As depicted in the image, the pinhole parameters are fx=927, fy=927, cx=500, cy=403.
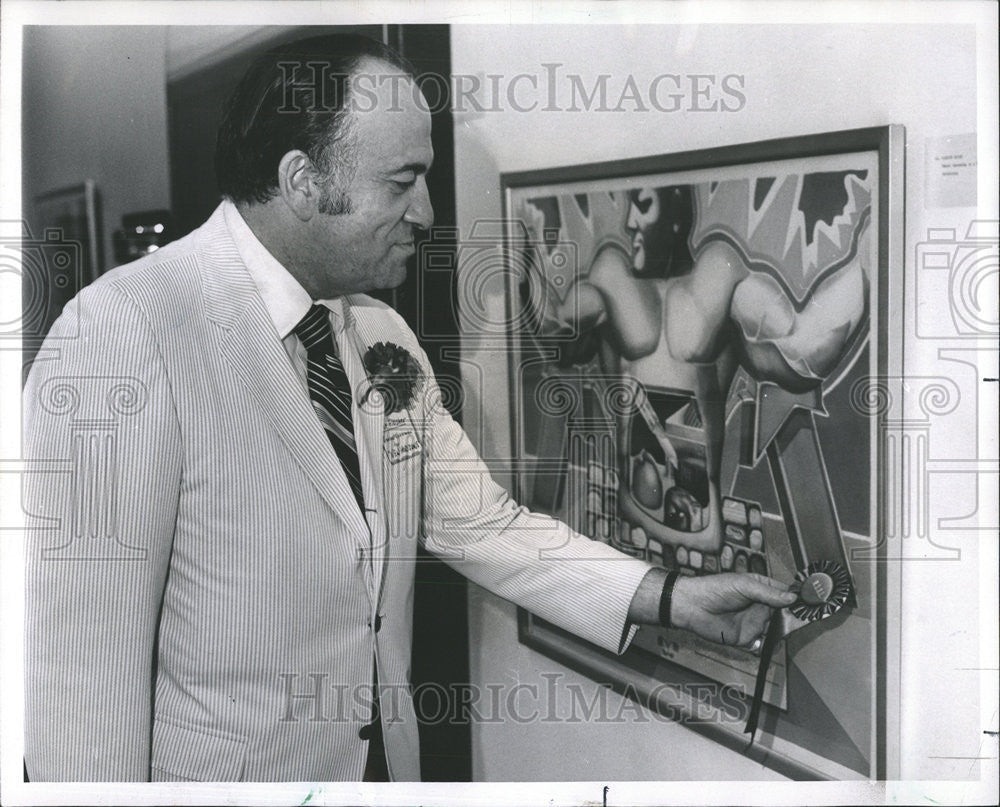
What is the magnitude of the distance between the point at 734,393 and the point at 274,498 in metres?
0.65

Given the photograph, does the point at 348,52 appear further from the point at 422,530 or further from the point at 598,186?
the point at 422,530

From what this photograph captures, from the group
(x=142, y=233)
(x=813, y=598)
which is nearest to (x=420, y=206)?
(x=142, y=233)

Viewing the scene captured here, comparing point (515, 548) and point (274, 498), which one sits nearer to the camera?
point (274, 498)

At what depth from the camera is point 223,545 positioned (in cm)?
124

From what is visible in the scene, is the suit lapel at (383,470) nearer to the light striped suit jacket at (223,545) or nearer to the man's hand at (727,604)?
the light striped suit jacket at (223,545)

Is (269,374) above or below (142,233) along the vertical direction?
below

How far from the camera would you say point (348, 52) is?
1309 millimetres

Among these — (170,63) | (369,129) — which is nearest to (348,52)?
(369,129)

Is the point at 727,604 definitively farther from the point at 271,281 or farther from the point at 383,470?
the point at 271,281

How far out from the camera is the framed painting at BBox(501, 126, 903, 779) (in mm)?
1271

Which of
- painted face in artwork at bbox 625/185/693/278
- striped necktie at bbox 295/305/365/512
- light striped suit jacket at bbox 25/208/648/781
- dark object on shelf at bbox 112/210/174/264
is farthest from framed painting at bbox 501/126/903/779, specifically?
dark object on shelf at bbox 112/210/174/264

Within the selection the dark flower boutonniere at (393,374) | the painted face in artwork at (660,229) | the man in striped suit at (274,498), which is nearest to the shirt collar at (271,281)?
the man in striped suit at (274,498)

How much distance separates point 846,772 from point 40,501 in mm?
1218

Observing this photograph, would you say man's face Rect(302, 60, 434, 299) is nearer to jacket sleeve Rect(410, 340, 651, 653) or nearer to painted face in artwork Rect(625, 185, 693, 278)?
jacket sleeve Rect(410, 340, 651, 653)
